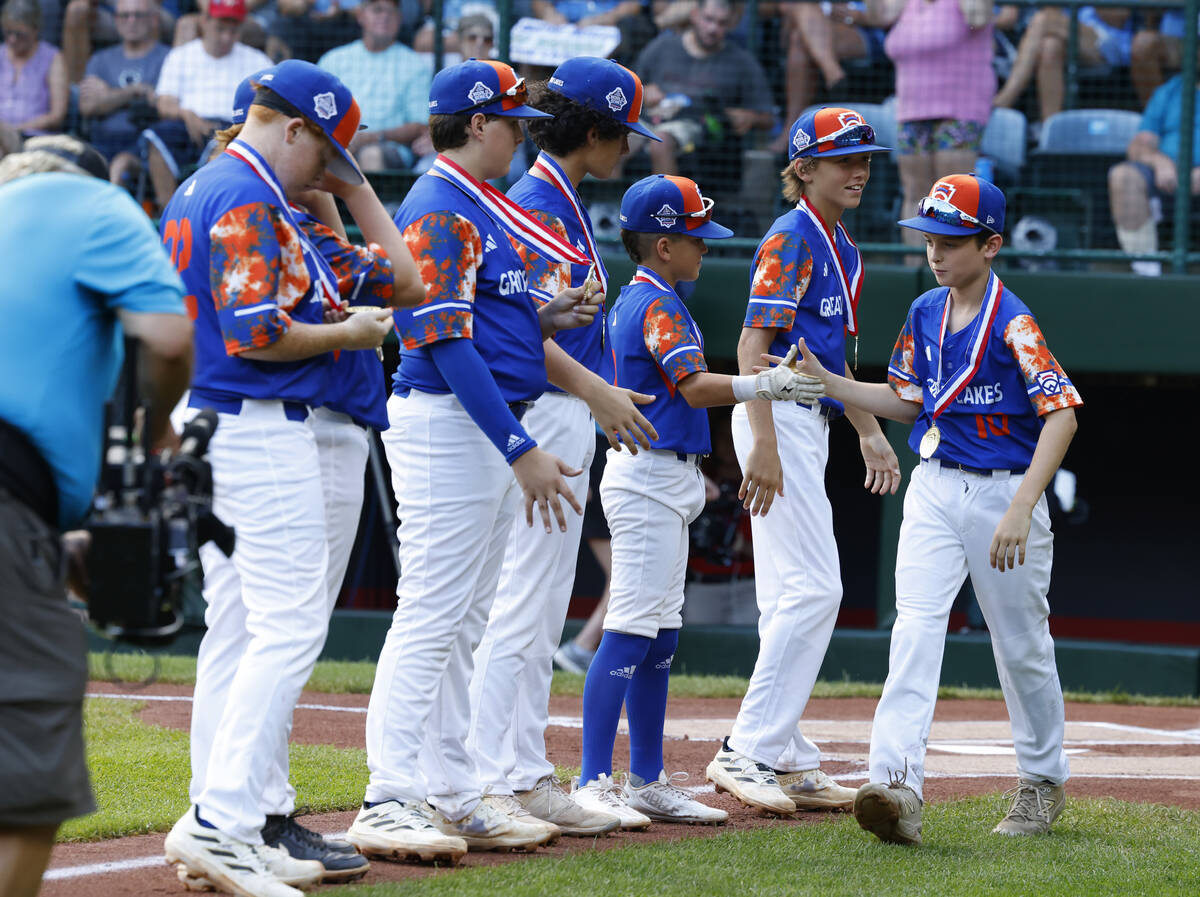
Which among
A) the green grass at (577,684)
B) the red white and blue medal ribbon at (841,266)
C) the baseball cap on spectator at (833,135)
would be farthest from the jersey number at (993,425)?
the green grass at (577,684)

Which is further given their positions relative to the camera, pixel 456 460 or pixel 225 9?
pixel 225 9

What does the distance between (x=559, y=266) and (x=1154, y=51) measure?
6.82m

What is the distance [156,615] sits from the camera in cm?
291

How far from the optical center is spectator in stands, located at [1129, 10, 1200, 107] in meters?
9.75

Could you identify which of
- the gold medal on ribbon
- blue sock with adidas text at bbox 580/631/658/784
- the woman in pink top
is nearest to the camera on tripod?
blue sock with adidas text at bbox 580/631/658/784

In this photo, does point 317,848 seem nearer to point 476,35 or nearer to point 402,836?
point 402,836

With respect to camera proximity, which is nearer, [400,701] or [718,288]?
[400,701]

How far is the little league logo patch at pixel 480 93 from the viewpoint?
4.17 m

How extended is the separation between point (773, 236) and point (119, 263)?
273 cm

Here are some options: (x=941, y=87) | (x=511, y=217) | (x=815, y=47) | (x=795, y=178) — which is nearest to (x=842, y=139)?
(x=795, y=178)

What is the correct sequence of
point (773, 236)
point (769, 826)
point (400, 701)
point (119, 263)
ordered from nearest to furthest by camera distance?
1. point (119, 263)
2. point (400, 701)
3. point (769, 826)
4. point (773, 236)

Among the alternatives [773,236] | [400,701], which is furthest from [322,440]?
[773,236]

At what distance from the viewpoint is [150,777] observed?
17.2 feet

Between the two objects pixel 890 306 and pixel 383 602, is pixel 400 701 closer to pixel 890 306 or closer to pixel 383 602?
pixel 890 306
